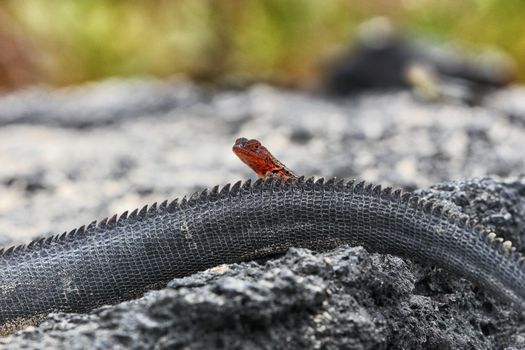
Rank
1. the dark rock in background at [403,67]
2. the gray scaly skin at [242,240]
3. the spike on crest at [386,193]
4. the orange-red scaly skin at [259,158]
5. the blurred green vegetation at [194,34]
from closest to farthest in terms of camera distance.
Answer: the gray scaly skin at [242,240], the spike on crest at [386,193], the orange-red scaly skin at [259,158], the dark rock in background at [403,67], the blurred green vegetation at [194,34]

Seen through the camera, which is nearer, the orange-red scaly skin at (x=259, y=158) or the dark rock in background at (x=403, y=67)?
the orange-red scaly skin at (x=259, y=158)

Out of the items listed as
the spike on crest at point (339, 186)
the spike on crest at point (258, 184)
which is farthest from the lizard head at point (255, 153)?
the spike on crest at point (339, 186)

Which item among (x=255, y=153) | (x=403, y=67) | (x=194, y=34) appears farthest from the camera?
(x=194, y=34)

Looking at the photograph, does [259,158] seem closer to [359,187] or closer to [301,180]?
[301,180]

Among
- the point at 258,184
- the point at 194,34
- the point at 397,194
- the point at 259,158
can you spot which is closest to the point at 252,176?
the point at 259,158

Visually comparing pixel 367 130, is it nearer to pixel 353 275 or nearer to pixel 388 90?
pixel 388 90

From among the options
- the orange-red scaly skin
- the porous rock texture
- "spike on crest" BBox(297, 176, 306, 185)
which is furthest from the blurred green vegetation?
"spike on crest" BBox(297, 176, 306, 185)

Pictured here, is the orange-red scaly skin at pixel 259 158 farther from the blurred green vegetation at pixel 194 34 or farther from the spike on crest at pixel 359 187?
the blurred green vegetation at pixel 194 34

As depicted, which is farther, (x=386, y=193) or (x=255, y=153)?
(x=255, y=153)
